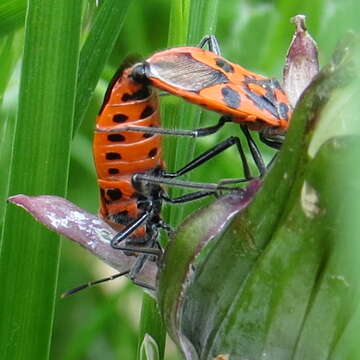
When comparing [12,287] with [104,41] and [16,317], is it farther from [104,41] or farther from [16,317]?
[104,41]

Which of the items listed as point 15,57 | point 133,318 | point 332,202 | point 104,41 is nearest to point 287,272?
point 332,202

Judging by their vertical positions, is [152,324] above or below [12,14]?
below

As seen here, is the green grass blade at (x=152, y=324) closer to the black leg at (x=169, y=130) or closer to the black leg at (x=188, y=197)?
the black leg at (x=188, y=197)

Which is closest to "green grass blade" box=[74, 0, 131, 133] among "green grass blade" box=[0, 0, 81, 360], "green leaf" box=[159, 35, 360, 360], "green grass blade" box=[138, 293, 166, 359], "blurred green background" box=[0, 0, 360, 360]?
"green grass blade" box=[0, 0, 81, 360]

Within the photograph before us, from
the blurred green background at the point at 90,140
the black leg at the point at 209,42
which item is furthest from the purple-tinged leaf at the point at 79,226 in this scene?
the blurred green background at the point at 90,140

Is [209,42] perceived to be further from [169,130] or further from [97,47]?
[169,130]

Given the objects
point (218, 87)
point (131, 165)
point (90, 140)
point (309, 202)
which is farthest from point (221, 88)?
point (90, 140)
